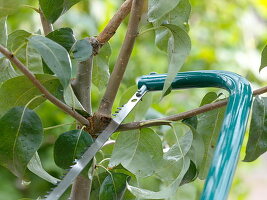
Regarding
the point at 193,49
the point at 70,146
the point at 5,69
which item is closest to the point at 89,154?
the point at 70,146

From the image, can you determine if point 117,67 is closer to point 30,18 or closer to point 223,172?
point 223,172

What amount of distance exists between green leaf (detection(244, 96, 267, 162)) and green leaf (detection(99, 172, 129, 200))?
0.12 m

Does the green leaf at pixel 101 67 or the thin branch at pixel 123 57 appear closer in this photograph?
the thin branch at pixel 123 57

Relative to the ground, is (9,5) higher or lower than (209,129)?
higher

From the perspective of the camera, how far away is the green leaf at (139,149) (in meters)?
0.49

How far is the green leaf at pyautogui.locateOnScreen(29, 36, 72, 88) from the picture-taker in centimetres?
40

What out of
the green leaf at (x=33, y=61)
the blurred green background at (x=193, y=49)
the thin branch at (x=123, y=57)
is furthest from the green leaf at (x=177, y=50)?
the blurred green background at (x=193, y=49)

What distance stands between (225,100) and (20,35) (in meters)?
0.19

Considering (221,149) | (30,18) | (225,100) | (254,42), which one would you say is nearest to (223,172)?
(221,149)

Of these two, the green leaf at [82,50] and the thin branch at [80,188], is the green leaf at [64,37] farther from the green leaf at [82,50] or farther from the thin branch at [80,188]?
the thin branch at [80,188]

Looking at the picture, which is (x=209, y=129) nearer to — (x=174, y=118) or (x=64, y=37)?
(x=174, y=118)

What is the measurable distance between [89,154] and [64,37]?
0.33 ft

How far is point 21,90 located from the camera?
0.46 m

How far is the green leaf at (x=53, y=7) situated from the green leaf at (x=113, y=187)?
146 millimetres
